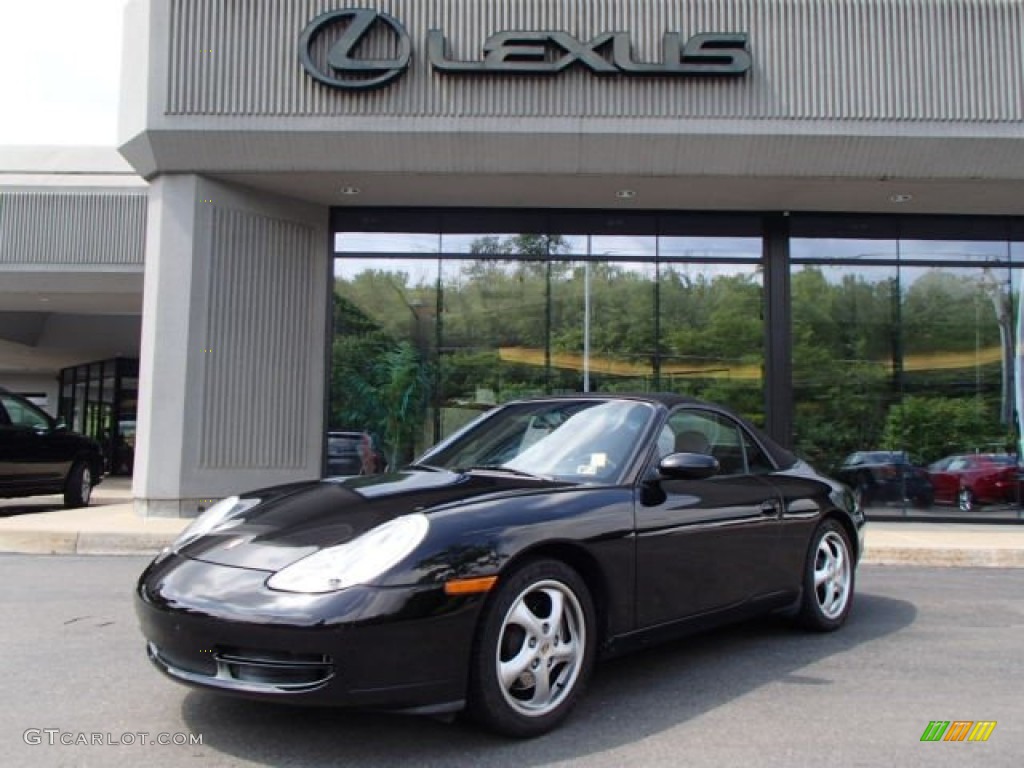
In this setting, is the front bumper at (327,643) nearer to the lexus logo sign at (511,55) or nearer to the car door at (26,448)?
the lexus logo sign at (511,55)

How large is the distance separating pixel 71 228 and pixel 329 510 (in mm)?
13999

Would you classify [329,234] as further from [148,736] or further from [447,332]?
[148,736]

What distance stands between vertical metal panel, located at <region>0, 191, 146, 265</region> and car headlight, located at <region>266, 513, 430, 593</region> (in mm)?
13435

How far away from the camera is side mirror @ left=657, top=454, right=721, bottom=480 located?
3.89 m

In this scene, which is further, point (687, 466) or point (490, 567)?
point (687, 466)

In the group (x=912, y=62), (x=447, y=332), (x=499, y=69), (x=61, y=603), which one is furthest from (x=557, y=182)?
(x=61, y=603)

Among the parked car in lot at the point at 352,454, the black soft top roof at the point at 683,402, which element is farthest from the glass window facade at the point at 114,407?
the black soft top roof at the point at 683,402

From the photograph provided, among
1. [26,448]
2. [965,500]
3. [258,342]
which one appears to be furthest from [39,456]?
[965,500]

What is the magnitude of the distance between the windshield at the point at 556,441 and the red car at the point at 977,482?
10.4 meters

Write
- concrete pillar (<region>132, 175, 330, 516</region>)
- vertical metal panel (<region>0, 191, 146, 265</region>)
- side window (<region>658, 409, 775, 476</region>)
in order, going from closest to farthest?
side window (<region>658, 409, 775, 476</region>), concrete pillar (<region>132, 175, 330, 516</region>), vertical metal panel (<region>0, 191, 146, 265</region>)

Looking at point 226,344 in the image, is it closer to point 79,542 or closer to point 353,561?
point 79,542

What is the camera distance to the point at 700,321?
1329 cm

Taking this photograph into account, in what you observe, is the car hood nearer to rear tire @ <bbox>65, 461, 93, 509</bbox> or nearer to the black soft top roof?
the black soft top roof

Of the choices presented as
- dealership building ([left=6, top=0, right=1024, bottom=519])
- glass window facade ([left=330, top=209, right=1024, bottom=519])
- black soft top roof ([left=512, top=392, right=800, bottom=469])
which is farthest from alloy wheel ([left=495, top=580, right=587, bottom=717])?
glass window facade ([left=330, top=209, right=1024, bottom=519])
